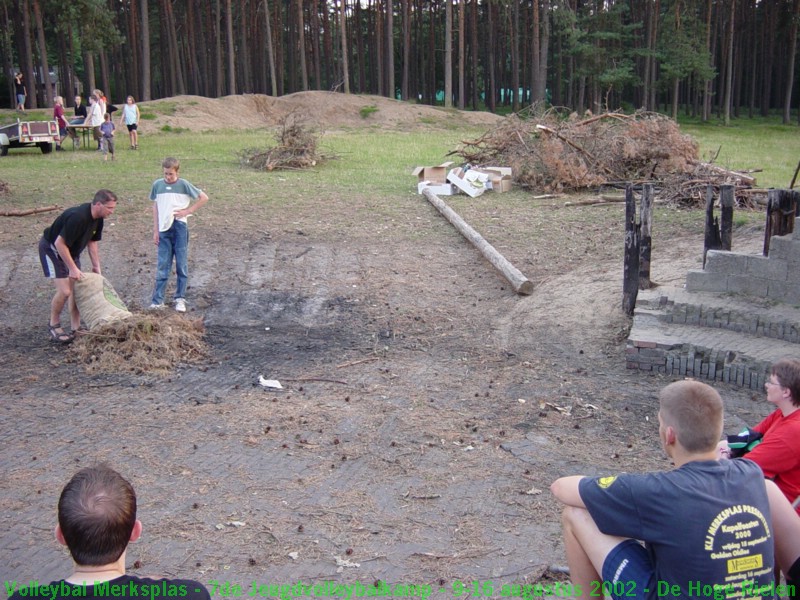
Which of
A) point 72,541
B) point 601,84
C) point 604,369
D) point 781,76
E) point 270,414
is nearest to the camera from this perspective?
point 72,541

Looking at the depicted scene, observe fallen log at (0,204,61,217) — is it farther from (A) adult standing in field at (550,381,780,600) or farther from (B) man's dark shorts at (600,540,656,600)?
(B) man's dark shorts at (600,540,656,600)

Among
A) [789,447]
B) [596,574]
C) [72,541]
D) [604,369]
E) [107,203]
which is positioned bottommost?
[604,369]

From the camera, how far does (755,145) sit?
27.5 m

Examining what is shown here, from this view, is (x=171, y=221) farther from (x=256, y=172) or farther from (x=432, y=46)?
(x=432, y=46)

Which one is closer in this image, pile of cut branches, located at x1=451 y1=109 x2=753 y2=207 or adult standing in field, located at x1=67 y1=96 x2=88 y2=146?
pile of cut branches, located at x1=451 y1=109 x2=753 y2=207

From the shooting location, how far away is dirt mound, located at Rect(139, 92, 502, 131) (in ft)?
108

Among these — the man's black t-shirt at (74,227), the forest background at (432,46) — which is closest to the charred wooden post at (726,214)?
the man's black t-shirt at (74,227)

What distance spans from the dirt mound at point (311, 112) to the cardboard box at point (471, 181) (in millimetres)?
17626

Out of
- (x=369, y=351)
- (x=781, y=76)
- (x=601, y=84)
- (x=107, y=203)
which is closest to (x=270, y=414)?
(x=369, y=351)

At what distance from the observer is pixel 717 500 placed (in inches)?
111

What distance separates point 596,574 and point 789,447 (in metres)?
1.19

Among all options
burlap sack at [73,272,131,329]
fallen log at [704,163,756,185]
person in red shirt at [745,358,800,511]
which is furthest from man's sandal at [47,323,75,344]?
fallen log at [704,163,756,185]

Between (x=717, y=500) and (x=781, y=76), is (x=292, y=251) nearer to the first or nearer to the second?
(x=717, y=500)

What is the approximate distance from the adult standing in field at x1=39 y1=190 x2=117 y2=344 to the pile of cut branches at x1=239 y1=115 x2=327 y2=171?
10.9 m
